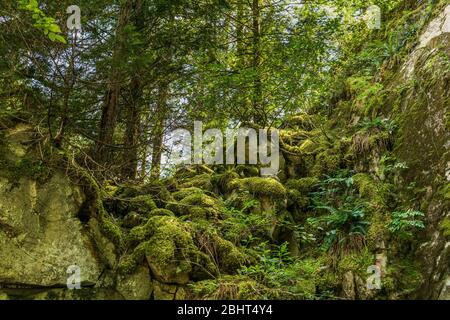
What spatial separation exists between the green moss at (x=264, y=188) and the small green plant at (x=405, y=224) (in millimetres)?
2251

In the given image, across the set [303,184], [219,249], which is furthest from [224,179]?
[219,249]

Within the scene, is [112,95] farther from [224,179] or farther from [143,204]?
[224,179]

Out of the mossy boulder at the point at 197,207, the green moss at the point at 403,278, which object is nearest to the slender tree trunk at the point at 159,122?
the mossy boulder at the point at 197,207

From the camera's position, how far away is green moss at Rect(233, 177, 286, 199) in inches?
277

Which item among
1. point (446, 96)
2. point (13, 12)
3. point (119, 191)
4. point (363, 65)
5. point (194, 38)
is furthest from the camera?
point (363, 65)

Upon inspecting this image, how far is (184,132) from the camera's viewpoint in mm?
7938

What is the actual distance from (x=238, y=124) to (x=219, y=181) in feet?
8.39

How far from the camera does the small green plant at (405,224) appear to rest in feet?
16.5

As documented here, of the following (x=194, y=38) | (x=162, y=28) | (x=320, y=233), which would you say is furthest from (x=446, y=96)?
(x=162, y=28)

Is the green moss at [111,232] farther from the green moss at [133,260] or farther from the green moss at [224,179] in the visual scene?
the green moss at [224,179]

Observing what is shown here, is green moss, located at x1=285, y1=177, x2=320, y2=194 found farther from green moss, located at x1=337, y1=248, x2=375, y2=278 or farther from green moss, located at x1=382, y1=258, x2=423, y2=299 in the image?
green moss, located at x1=382, y1=258, x2=423, y2=299

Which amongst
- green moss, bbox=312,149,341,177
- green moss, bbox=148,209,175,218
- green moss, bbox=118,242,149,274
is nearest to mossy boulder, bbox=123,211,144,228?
green moss, bbox=148,209,175,218

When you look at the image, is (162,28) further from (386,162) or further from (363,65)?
(363,65)

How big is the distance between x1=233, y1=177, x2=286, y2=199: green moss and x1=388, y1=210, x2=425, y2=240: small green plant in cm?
225
